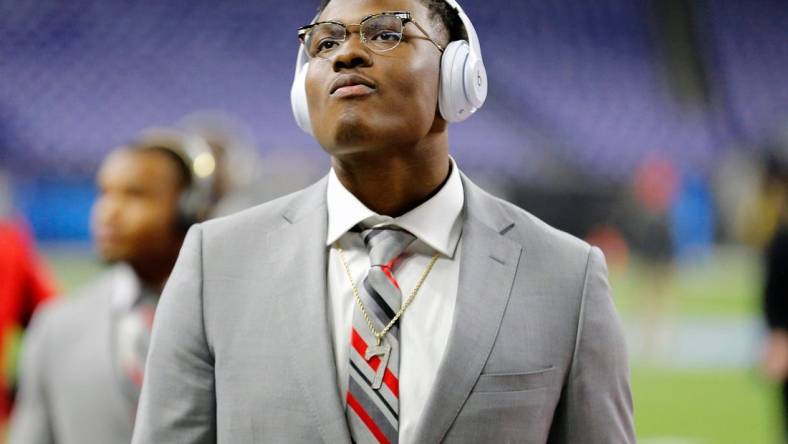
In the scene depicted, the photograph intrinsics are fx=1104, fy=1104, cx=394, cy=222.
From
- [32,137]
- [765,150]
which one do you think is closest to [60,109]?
[32,137]

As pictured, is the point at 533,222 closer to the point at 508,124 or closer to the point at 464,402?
the point at 464,402

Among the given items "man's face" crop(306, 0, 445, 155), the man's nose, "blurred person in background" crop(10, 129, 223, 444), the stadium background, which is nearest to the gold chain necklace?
"man's face" crop(306, 0, 445, 155)

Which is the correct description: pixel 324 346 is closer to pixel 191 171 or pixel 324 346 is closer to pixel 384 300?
pixel 384 300

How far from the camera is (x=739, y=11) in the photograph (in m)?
19.1

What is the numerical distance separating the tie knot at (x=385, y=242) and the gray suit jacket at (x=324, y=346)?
0.08 meters

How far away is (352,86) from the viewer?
165cm

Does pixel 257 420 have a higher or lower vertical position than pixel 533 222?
lower

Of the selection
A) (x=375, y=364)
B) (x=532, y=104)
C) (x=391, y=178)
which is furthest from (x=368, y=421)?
(x=532, y=104)

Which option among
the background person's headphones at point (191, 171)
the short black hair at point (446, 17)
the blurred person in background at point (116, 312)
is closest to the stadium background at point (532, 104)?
the background person's headphones at point (191, 171)

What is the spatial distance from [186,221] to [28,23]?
15362 mm

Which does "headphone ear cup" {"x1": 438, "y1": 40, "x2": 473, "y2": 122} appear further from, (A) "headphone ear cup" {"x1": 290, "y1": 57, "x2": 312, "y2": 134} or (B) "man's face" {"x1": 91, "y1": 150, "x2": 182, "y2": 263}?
(B) "man's face" {"x1": 91, "y1": 150, "x2": 182, "y2": 263}

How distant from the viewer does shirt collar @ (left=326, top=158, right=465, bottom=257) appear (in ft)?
5.70

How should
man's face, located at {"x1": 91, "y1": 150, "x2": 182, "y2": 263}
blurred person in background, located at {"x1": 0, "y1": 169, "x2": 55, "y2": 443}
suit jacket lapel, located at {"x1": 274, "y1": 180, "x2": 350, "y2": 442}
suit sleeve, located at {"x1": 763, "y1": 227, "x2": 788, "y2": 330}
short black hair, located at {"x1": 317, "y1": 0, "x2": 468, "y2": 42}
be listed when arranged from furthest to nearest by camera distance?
suit sleeve, located at {"x1": 763, "y1": 227, "x2": 788, "y2": 330} < blurred person in background, located at {"x1": 0, "y1": 169, "x2": 55, "y2": 443} < man's face, located at {"x1": 91, "y1": 150, "x2": 182, "y2": 263} < short black hair, located at {"x1": 317, "y1": 0, "x2": 468, "y2": 42} < suit jacket lapel, located at {"x1": 274, "y1": 180, "x2": 350, "y2": 442}

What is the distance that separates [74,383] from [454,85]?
1557 millimetres
